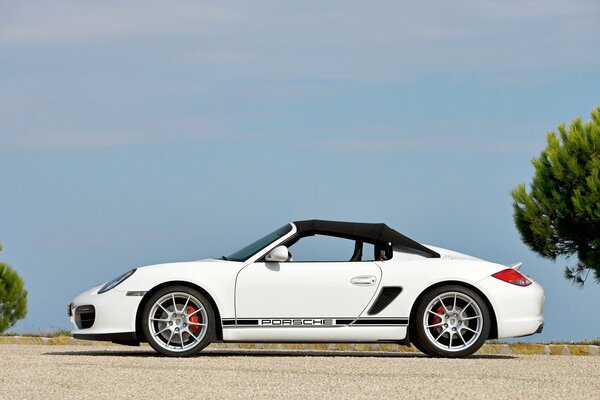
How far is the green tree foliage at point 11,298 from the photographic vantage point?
2777cm

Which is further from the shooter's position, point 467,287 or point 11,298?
point 11,298

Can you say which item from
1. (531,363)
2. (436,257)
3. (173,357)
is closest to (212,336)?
(173,357)

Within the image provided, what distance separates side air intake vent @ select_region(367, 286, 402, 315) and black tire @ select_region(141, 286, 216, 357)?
1772 mm

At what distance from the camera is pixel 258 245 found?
1195 centimetres

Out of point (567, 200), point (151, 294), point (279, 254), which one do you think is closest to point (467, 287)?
point (279, 254)

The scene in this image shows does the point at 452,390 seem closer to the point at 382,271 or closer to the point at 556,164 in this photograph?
the point at 382,271

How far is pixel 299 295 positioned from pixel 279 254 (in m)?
0.50

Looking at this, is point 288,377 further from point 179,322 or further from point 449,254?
point 449,254

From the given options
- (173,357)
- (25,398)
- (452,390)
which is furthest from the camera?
(173,357)

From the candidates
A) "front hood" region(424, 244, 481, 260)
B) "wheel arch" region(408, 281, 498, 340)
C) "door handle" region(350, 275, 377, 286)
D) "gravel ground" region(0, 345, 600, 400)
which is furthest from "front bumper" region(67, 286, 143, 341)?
"front hood" region(424, 244, 481, 260)

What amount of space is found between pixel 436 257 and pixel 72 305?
13.6 feet

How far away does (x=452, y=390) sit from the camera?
27.3ft

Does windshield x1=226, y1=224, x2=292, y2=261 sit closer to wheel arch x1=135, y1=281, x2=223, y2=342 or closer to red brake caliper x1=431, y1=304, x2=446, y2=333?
wheel arch x1=135, y1=281, x2=223, y2=342

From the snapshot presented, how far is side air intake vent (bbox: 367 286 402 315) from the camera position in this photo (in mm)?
11617
